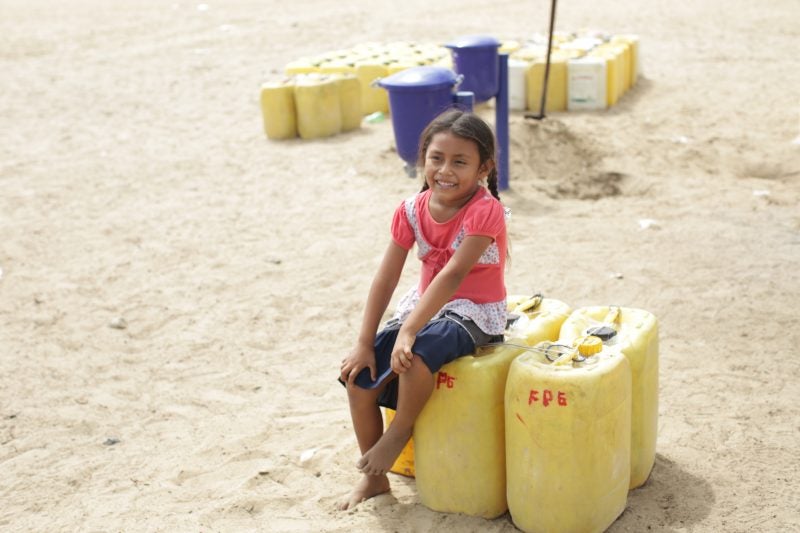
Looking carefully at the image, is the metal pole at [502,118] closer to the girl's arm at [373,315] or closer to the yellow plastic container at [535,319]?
the yellow plastic container at [535,319]

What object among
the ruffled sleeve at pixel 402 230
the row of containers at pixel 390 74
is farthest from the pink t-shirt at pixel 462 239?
the row of containers at pixel 390 74

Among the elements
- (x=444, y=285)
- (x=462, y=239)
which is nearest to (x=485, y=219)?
(x=462, y=239)

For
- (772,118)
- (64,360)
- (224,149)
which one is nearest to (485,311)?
(64,360)

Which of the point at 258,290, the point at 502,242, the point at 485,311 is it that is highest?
the point at 502,242

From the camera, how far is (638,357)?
324 centimetres

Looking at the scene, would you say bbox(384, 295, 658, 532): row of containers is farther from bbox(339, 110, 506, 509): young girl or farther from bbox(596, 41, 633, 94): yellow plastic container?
bbox(596, 41, 633, 94): yellow plastic container

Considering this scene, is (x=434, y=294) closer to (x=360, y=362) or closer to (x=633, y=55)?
(x=360, y=362)

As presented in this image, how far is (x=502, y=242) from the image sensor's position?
3217 mm

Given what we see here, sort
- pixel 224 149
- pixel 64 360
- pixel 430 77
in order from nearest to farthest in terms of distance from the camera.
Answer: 1. pixel 64 360
2. pixel 430 77
3. pixel 224 149

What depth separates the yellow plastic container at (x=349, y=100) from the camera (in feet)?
29.3

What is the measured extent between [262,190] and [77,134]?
298 centimetres

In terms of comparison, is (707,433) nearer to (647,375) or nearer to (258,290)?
(647,375)

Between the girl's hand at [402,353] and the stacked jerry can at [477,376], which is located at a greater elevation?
the girl's hand at [402,353]

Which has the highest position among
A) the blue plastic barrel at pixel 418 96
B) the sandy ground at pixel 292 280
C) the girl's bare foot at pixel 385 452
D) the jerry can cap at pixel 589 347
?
the blue plastic barrel at pixel 418 96
